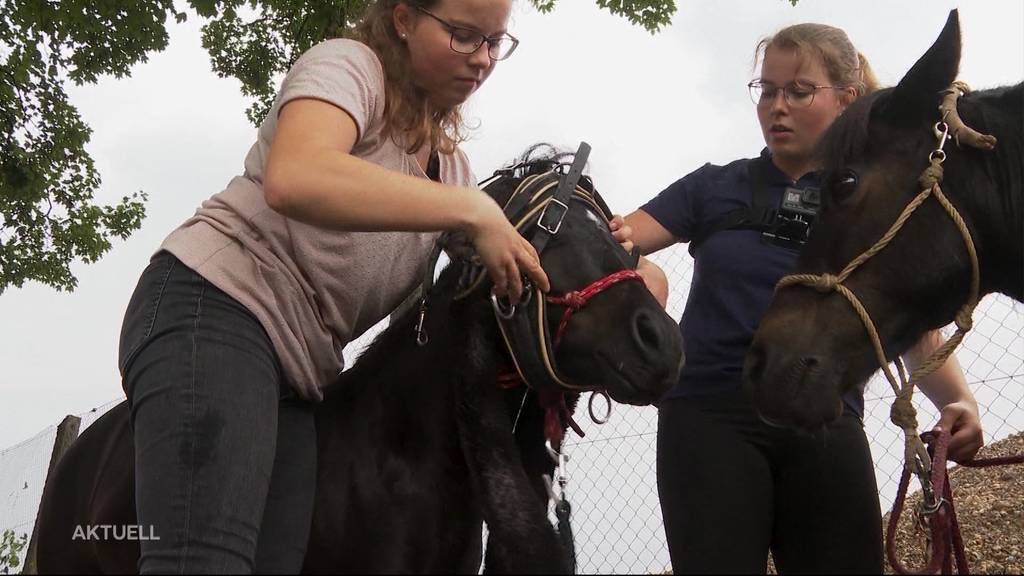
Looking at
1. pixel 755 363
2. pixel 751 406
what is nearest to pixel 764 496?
pixel 751 406

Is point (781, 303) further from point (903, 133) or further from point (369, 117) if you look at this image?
point (369, 117)

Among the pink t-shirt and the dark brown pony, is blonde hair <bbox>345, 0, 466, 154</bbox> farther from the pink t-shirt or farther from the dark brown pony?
the dark brown pony

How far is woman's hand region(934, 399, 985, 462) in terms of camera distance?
Result: 248 cm

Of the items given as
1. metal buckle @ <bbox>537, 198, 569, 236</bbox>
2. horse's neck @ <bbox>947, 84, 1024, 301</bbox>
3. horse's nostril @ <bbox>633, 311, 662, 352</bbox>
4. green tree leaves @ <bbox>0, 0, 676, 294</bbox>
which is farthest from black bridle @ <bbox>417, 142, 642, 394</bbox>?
green tree leaves @ <bbox>0, 0, 676, 294</bbox>

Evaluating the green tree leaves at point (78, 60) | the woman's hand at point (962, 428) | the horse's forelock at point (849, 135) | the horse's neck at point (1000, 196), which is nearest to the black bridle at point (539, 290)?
the horse's forelock at point (849, 135)

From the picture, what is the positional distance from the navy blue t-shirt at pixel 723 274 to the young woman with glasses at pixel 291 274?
77 cm

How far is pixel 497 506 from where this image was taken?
188 centimetres

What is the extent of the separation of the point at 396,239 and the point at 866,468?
1.43 meters

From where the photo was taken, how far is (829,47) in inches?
103

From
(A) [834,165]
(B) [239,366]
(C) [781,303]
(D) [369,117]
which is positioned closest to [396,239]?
(D) [369,117]

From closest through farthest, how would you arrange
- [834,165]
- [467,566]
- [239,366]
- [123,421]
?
[239,366] → [467,566] → [834,165] → [123,421]

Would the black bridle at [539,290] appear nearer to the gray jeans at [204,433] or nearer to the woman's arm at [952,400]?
the gray jeans at [204,433]

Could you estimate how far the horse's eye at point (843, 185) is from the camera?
2.20 m

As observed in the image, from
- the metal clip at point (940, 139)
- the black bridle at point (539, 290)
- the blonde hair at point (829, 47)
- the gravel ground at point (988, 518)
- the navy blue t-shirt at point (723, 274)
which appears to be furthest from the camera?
the gravel ground at point (988, 518)
